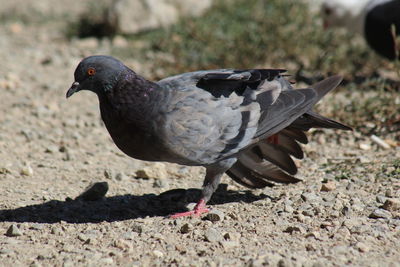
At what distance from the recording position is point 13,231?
157 inches

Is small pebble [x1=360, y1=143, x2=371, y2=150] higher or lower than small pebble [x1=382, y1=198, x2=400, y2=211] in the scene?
lower

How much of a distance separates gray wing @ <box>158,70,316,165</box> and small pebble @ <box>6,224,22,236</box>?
3.35 feet

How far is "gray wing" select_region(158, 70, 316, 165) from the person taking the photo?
4.17 meters

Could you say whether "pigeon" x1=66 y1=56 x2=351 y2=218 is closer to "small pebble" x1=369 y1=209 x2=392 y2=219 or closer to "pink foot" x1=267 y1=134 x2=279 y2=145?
A: "pink foot" x1=267 y1=134 x2=279 y2=145

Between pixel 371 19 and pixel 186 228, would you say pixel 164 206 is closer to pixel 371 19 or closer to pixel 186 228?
pixel 186 228

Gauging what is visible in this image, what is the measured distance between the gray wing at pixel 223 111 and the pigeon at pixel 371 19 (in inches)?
127

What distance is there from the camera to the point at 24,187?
4.91 meters

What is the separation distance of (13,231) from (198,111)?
1337 millimetres

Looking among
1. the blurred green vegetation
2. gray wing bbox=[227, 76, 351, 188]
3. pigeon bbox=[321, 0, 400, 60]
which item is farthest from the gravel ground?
pigeon bbox=[321, 0, 400, 60]

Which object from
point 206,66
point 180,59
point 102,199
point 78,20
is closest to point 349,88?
point 206,66

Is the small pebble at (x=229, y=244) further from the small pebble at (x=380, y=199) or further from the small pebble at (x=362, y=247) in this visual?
the small pebble at (x=380, y=199)

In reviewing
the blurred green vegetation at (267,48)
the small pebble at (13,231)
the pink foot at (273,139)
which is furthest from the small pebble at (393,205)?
the blurred green vegetation at (267,48)

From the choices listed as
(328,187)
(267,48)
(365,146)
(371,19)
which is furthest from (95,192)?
(371,19)

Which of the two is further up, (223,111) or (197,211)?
(223,111)
